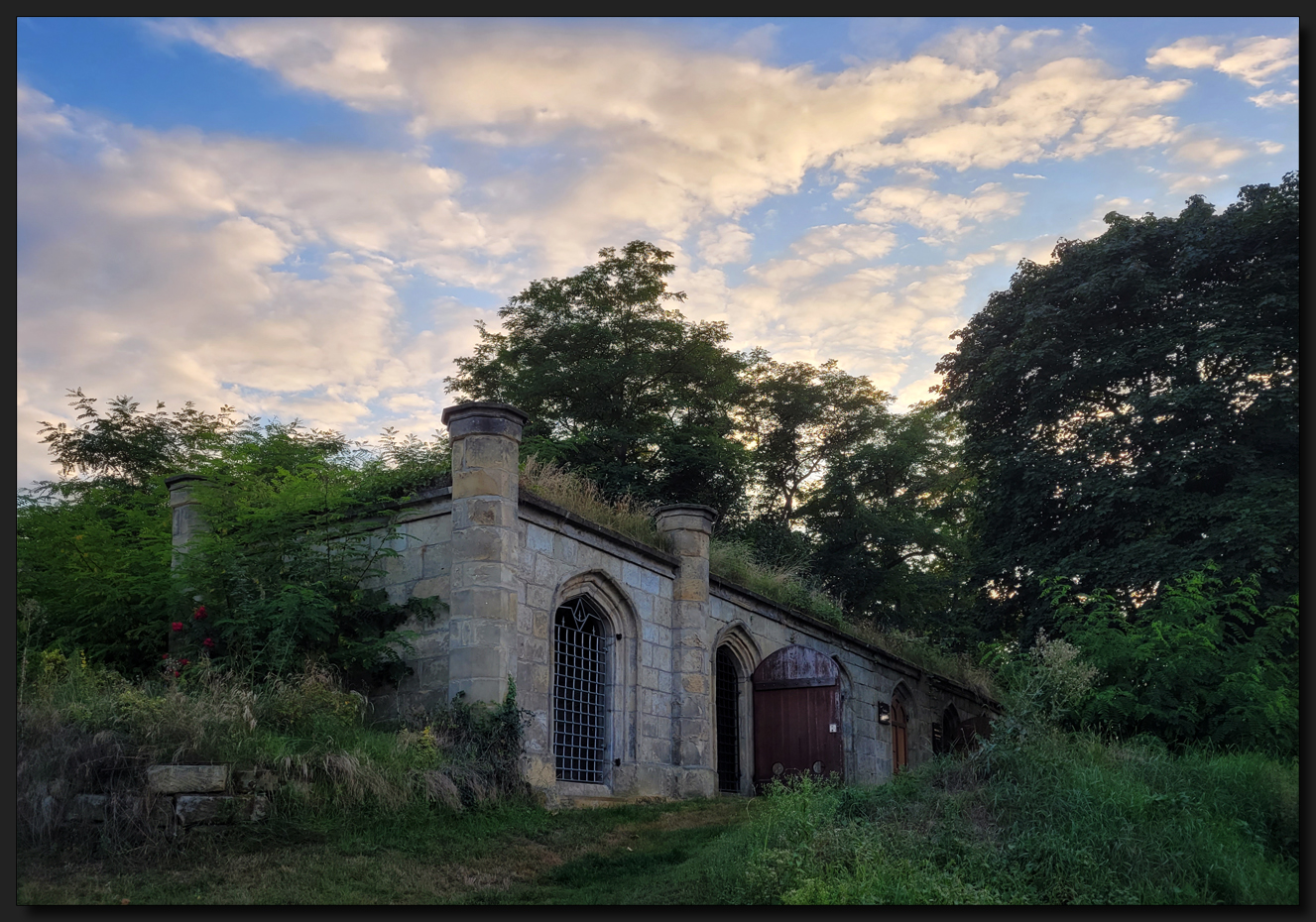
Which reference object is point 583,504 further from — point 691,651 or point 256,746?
point 256,746

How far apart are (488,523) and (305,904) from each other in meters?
5.56

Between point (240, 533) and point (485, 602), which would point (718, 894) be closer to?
point (485, 602)

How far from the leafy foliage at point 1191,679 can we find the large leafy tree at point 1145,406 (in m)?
4.97

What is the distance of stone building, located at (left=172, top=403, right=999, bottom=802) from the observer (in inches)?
503

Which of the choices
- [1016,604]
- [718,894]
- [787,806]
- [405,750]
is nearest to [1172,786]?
[787,806]

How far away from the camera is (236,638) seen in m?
12.1

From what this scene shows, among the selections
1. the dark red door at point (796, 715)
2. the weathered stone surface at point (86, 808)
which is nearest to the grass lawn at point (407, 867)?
the weathered stone surface at point (86, 808)

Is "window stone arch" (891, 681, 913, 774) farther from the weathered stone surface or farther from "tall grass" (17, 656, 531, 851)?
the weathered stone surface

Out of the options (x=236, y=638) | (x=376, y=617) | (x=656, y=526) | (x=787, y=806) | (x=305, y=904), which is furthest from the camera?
(x=656, y=526)

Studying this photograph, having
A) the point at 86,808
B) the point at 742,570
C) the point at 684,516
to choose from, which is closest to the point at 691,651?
the point at 684,516

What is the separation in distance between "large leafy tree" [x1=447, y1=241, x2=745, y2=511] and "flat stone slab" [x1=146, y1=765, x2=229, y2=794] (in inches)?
750

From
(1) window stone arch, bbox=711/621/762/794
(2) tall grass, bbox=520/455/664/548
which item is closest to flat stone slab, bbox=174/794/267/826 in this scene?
(2) tall grass, bbox=520/455/664/548

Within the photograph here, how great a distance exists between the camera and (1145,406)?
1916 cm

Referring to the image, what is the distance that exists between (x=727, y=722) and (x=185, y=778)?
34.4 feet
